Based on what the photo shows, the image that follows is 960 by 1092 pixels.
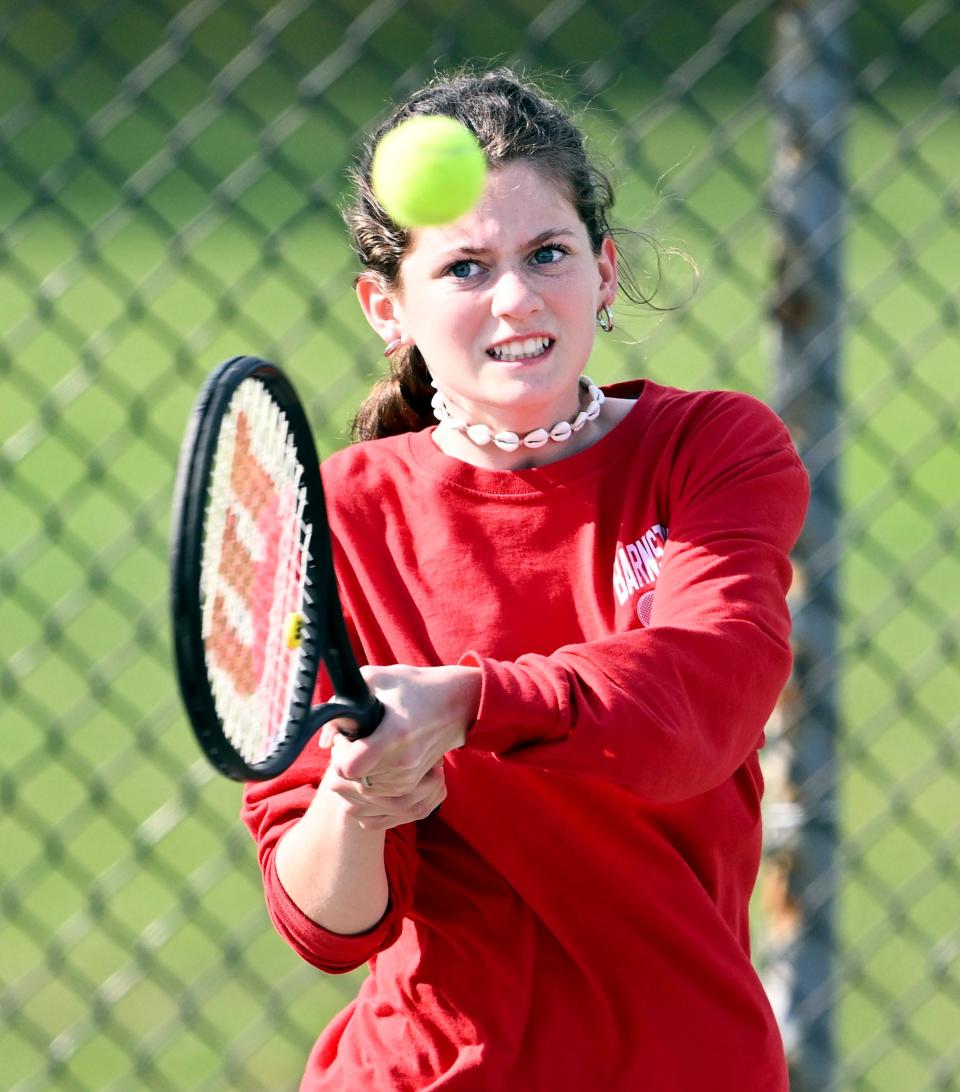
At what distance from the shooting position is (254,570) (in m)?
1.47

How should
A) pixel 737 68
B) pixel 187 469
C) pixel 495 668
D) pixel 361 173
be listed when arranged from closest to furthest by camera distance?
pixel 187 469
pixel 495 668
pixel 361 173
pixel 737 68

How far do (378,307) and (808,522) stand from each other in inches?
32.8

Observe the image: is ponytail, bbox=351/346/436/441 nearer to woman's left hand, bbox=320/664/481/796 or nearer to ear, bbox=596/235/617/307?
ear, bbox=596/235/617/307

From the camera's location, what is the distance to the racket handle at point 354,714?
1338 mm

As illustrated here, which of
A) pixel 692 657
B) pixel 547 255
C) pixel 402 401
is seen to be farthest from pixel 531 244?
pixel 692 657

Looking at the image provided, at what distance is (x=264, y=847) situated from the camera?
1.62 m

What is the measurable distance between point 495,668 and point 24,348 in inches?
213

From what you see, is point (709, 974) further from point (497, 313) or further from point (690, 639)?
point (497, 313)

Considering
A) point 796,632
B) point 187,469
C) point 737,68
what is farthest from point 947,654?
point 737,68

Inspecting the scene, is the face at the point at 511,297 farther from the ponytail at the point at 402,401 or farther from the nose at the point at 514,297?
the ponytail at the point at 402,401

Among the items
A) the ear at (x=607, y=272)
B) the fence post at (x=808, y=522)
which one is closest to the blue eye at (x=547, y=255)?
the ear at (x=607, y=272)

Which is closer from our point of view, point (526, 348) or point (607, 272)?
point (526, 348)

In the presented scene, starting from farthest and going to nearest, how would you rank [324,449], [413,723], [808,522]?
[324,449] < [808,522] < [413,723]

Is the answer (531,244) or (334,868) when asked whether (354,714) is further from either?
(531,244)
